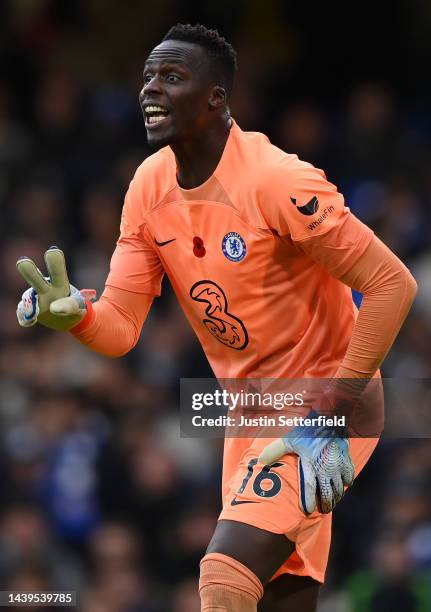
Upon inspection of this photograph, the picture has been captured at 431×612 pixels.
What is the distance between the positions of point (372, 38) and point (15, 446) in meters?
4.31

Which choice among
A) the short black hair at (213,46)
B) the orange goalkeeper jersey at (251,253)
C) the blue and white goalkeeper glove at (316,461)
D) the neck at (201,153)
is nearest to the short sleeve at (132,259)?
the orange goalkeeper jersey at (251,253)

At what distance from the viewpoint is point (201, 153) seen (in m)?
4.39

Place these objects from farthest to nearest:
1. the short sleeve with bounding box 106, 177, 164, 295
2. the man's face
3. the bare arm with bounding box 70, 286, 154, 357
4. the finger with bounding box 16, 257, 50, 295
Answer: the short sleeve with bounding box 106, 177, 164, 295 → the bare arm with bounding box 70, 286, 154, 357 → the man's face → the finger with bounding box 16, 257, 50, 295

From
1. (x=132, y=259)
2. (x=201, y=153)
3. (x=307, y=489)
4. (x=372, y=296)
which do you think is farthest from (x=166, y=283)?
(x=307, y=489)

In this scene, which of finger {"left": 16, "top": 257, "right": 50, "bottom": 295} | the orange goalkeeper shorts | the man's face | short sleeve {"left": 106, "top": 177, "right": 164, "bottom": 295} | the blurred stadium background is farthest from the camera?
the blurred stadium background

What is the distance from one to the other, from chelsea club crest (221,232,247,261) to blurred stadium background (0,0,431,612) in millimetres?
2877

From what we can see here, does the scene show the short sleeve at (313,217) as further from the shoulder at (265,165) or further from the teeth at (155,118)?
the teeth at (155,118)

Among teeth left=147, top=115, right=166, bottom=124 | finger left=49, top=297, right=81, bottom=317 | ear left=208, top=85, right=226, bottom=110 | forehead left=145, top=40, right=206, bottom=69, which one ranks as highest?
forehead left=145, top=40, right=206, bottom=69

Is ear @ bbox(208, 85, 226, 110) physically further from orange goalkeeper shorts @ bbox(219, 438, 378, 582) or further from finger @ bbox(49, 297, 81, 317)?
orange goalkeeper shorts @ bbox(219, 438, 378, 582)

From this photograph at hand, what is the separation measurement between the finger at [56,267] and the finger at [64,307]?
53mm

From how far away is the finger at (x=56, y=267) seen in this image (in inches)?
166

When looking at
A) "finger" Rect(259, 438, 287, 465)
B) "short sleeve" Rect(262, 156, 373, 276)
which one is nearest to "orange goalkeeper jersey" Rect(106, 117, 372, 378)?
"short sleeve" Rect(262, 156, 373, 276)

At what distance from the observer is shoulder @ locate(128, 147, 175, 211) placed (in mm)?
4492

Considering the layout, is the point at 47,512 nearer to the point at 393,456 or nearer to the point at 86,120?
the point at 393,456
